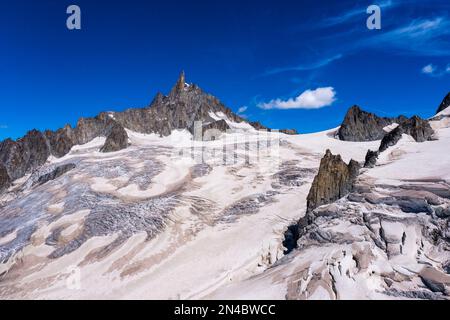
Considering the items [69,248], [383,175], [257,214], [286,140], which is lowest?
[69,248]

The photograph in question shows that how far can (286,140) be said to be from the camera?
258ft

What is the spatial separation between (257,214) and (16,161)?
220 feet

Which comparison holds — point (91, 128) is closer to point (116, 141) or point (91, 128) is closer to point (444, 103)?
point (116, 141)

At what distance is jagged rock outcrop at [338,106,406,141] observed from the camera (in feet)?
297

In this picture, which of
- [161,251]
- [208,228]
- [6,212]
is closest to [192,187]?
[208,228]

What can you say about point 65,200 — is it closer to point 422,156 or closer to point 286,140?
point 422,156

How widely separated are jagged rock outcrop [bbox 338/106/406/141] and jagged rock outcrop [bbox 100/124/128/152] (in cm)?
4713

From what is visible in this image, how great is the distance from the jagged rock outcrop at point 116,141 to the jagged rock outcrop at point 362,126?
47.1m

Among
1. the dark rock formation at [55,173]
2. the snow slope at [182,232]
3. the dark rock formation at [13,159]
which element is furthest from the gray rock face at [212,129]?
the dark rock formation at [13,159]

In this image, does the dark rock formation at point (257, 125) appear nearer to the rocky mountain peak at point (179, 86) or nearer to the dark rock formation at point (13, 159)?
the rocky mountain peak at point (179, 86)

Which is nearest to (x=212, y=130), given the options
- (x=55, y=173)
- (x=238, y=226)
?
(x=55, y=173)

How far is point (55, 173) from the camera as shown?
63.3 metres

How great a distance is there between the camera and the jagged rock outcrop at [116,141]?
76.4 meters

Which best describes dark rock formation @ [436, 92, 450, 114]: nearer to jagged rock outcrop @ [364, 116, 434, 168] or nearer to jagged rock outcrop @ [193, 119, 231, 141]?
jagged rock outcrop @ [364, 116, 434, 168]
